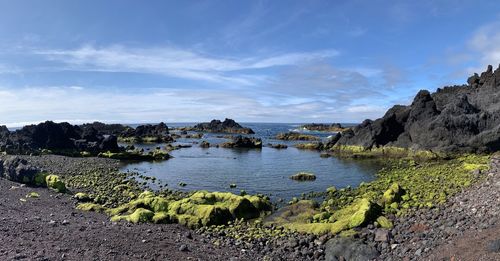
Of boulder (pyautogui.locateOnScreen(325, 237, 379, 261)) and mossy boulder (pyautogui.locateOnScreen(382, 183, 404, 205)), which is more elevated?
mossy boulder (pyautogui.locateOnScreen(382, 183, 404, 205))

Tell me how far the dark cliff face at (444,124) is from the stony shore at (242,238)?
116ft

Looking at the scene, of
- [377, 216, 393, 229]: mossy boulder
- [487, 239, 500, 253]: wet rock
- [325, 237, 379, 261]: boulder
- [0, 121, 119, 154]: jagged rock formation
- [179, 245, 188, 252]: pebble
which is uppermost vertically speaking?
[0, 121, 119, 154]: jagged rock formation

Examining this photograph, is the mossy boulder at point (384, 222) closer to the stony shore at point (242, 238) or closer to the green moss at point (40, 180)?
the stony shore at point (242, 238)

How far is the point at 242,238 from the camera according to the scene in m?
22.0

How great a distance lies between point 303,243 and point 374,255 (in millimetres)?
3817

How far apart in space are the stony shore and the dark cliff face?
35.3 m

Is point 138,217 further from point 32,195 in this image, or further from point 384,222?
point 384,222

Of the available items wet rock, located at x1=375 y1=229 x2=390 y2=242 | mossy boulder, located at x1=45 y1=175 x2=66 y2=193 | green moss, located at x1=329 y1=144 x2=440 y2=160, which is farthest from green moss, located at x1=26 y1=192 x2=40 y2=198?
green moss, located at x1=329 y1=144 x2=440 y2=160

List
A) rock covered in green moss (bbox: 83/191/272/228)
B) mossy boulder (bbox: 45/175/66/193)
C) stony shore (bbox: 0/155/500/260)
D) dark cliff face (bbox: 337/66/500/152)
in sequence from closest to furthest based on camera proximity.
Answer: stony shore (bbox: 0/155/500/260)
rock covered in green moss (bbox: 83/191/272/228)
mossy boulder (bbox: 45/175/66/193)
dark cliff face (bbox: 337/66/500/152)

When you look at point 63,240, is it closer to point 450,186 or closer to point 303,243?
point 303,243

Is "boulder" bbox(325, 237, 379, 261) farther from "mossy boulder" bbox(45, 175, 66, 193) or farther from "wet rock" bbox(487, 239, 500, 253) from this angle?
"mossy boulder" bbox(45, 175, 66, 193)

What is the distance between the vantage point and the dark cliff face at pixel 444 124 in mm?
56719

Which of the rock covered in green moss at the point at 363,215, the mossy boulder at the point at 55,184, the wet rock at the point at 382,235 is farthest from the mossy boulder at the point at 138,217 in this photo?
the wet rock at the point at 382,235

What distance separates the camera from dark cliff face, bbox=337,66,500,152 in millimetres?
56719
